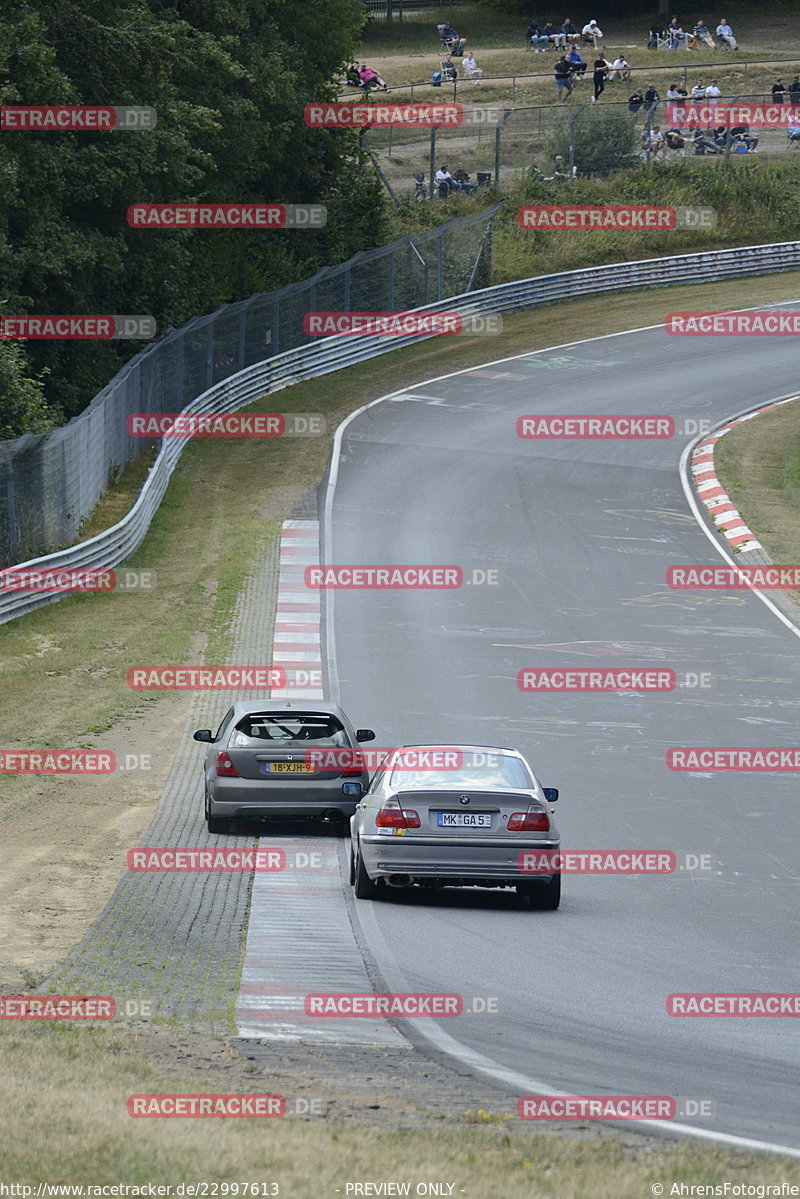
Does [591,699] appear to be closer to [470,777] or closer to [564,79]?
[470,777]

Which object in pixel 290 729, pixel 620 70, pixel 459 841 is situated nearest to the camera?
pixel 459 841

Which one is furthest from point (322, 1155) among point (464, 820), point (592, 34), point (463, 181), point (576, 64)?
point (592, 34)

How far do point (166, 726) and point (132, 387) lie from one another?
17.9 meters

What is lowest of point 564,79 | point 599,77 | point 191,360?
point 191,360

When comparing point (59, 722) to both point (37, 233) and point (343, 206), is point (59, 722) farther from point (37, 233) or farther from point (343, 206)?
point (343, 206)

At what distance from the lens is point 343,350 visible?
4991cm

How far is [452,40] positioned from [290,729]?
80064 millimetres

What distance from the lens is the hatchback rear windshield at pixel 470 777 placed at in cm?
1282

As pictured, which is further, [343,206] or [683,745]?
[343,206]

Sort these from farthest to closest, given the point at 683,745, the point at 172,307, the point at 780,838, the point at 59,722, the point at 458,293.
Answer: the point at 458,293 < the point at 172,307 < the point at 59,722 < the point at 683,745 < the point at 780,838

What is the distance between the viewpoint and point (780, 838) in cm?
1502

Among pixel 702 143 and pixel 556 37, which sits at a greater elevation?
pixel 556 37

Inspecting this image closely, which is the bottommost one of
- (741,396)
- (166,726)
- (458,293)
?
(166,726)

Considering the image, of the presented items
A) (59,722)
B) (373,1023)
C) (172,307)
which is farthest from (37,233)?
(373,1023)
